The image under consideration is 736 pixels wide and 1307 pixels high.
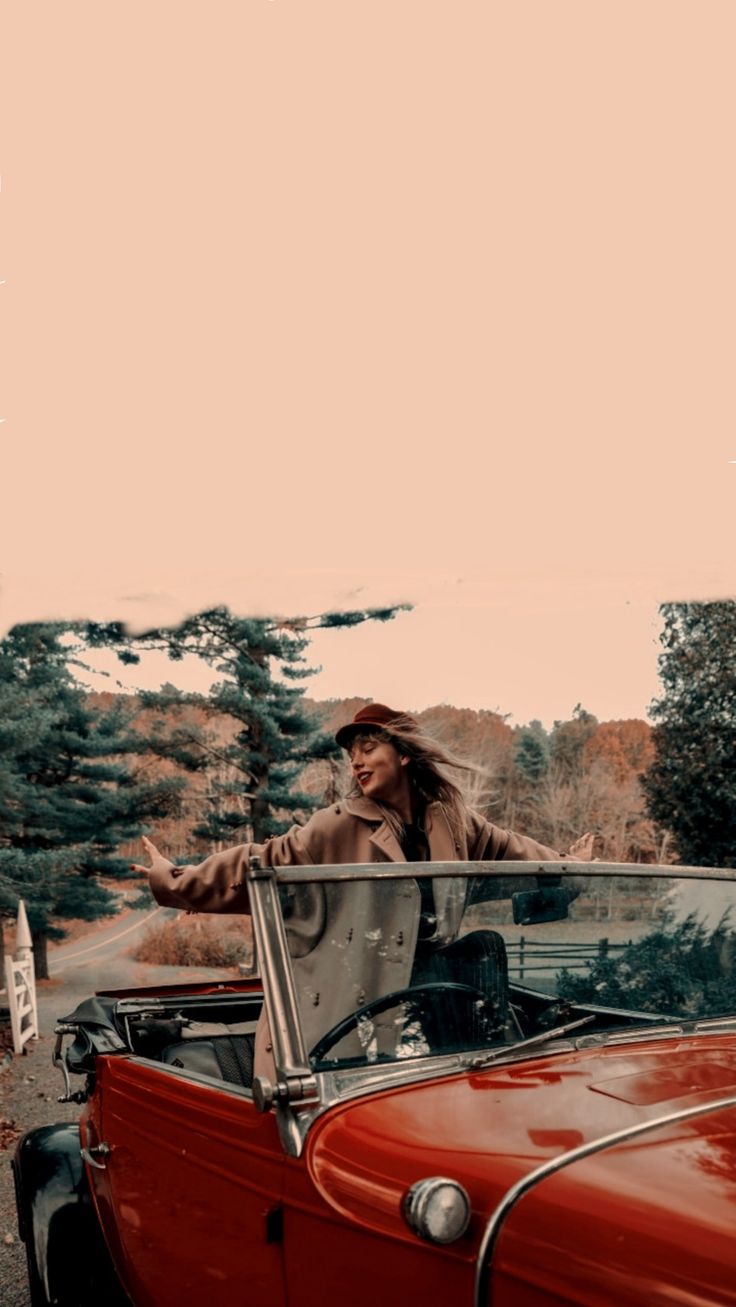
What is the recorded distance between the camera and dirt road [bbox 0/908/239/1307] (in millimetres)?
5322

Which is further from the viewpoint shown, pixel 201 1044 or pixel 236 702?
pixel 236 702

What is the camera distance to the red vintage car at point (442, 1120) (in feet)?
5.68

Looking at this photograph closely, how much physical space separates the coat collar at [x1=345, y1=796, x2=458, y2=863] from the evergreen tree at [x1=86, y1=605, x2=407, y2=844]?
14.9m

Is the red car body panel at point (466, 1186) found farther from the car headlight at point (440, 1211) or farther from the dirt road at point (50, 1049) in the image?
the dirt road at point (50, 1049)

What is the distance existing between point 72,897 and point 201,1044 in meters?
16.6

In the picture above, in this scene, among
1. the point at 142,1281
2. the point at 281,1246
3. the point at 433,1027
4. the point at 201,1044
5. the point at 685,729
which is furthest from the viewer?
the point at 685,729

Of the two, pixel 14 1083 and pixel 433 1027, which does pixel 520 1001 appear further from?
pixel 14 1083

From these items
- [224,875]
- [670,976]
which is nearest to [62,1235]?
[224,875]

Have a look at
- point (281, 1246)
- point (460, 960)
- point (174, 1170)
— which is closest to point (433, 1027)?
point (460, 960)

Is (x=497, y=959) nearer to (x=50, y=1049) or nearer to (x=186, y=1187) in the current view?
(x=186, y=1187)

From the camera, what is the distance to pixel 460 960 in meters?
2.60

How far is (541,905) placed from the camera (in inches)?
110

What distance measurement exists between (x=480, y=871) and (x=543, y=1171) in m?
0.97

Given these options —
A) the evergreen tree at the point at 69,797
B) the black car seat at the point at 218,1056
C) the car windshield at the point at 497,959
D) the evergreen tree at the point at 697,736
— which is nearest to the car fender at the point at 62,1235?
the black car seat at the point at 218,1056
